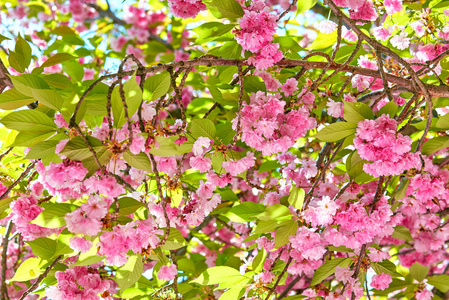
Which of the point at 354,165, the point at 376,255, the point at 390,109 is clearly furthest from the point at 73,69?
the point at 376,255

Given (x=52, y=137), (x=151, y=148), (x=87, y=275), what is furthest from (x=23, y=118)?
(x=87, y=275)

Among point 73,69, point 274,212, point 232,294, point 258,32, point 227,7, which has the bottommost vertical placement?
point 232,294

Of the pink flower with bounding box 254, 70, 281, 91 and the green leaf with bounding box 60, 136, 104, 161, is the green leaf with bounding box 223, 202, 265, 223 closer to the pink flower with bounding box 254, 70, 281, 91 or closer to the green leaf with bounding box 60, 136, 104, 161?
the pink flower with bounding box 254, 70, 281, 91

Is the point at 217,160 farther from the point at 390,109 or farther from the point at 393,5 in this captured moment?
the point at 393,5

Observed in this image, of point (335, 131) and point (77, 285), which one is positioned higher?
point (335, 131)

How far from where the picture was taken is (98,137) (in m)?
1.25

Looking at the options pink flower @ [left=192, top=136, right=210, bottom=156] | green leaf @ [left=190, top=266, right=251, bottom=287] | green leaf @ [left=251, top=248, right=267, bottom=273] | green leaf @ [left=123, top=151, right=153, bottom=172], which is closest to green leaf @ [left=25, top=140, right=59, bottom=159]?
green leaf @ [left=123, top=151, right=153, bottom=172]

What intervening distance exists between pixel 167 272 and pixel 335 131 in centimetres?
100

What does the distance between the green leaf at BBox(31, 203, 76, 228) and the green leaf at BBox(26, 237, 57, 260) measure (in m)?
0.40

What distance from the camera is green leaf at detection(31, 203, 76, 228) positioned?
4.34 feet

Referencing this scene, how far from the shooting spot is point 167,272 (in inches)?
71.2

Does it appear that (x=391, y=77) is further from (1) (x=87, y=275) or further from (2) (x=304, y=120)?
(1) (x=87, y=275)

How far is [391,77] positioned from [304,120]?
1.67ft

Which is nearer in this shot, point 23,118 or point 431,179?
point 23,118
